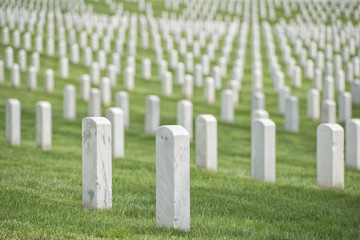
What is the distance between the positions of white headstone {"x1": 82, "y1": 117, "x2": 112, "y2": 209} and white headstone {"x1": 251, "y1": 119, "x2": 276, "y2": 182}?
278 cm

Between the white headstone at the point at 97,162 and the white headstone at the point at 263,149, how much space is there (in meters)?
2.78

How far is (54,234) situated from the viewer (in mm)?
5297

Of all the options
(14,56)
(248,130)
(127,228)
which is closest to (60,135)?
(248,130)

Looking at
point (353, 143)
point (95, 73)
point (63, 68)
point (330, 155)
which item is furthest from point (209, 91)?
point (330, 155)

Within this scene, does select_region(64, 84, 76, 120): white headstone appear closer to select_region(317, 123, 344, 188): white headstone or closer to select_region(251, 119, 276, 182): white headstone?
select_region(251, 119, 276, 182): white headstone

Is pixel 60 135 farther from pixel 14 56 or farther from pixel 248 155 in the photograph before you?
pixel 14 56

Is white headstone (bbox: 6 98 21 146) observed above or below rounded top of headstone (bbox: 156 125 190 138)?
below

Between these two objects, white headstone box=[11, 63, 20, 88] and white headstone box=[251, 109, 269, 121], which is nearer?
white headstone box=[251, 109, 269, 121]

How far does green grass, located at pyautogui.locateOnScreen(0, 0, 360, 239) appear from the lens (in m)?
5.66

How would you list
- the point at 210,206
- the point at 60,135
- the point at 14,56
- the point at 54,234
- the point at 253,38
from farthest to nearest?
the point at 253,38, the point at 14,56, the point at 60,135, the point at 210,206, the point at 54,234

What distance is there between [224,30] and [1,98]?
17459 millimetres

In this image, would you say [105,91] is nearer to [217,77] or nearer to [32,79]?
[32,79]

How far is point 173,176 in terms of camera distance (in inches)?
217

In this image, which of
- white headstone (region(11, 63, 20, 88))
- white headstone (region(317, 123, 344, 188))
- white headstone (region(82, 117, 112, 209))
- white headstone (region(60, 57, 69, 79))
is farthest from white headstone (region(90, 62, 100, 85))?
white headstone (region(82, 117, 112, 209))
